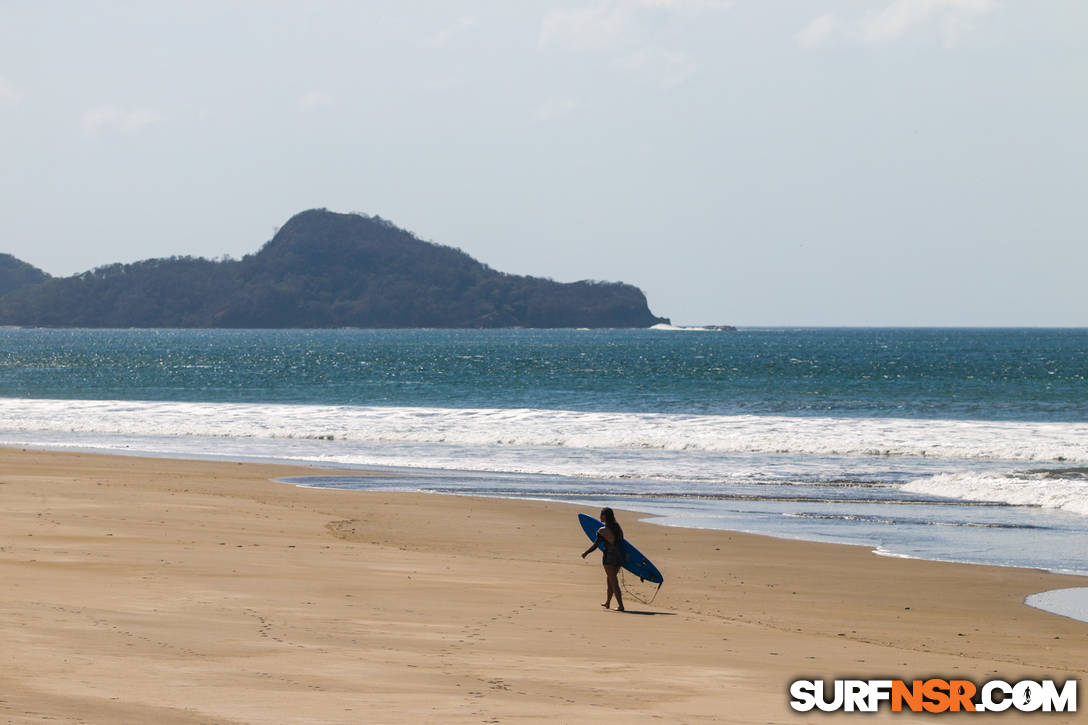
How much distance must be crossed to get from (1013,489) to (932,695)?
1593cm

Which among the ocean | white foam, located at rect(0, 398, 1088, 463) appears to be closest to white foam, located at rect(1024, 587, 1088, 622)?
the ocean

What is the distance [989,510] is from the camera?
20.9 metres

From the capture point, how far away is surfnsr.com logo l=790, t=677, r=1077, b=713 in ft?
26.6

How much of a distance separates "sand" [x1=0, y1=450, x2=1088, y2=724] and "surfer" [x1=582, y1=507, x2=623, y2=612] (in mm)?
259

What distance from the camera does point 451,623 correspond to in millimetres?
10414

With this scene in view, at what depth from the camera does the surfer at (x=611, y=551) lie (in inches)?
460

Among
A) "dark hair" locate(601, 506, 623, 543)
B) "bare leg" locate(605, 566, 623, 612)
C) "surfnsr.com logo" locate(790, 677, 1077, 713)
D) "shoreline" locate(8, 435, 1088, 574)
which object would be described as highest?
"dark hair" locate(601, 506, 623, 543)

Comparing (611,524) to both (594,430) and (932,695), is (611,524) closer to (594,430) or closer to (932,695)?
(932,695)

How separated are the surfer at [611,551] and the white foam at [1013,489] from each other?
1180 centimetres

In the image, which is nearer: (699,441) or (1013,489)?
(1013,489)

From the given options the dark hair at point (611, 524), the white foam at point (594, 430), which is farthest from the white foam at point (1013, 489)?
the dark hair at point (611, 524)

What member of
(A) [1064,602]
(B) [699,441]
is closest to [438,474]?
(B) [699,441]

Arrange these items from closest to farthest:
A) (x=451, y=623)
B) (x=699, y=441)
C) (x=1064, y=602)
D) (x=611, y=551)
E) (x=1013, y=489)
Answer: (x=451, y=623) < (x=611, y=551) < (x=1064, y=602) < (x=1013, y=489) < (x=699, y=441)

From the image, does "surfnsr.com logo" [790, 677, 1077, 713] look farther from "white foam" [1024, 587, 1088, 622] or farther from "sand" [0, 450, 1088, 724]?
"white foam" [1024, 587, 1088, 622]
